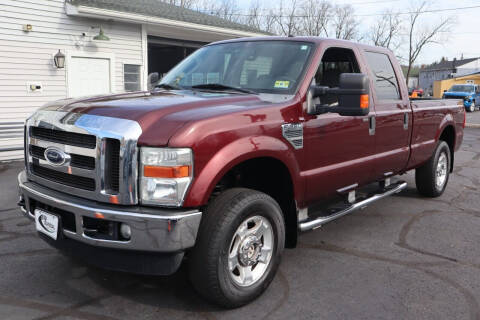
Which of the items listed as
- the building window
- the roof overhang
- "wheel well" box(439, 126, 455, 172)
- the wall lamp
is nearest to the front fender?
"wheel well" box(439, 126, 455, 172)

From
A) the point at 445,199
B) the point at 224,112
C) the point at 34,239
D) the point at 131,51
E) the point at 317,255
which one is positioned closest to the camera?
the point at 224,112

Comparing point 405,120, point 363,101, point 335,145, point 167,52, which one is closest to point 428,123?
point 405,120

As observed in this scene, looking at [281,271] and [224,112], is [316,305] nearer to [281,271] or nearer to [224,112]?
[281,271]

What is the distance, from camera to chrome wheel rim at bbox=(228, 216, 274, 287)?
3081mm

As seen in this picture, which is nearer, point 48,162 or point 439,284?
point 48,162

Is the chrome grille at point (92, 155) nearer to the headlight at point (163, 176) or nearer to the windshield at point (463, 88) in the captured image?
the headlight at point (163, 176)

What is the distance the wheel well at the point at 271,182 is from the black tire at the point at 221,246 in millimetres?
331

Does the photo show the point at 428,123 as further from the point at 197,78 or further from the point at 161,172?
the point at 161,172

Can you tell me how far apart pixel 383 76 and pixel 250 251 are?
276cm

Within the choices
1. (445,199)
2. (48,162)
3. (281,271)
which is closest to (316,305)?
(281,271)

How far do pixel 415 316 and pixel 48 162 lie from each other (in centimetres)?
280

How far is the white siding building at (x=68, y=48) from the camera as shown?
32.5 feet

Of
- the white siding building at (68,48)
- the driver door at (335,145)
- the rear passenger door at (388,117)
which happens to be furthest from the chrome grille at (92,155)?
the white siding building at (68,48)

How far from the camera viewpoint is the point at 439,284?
358 cm
